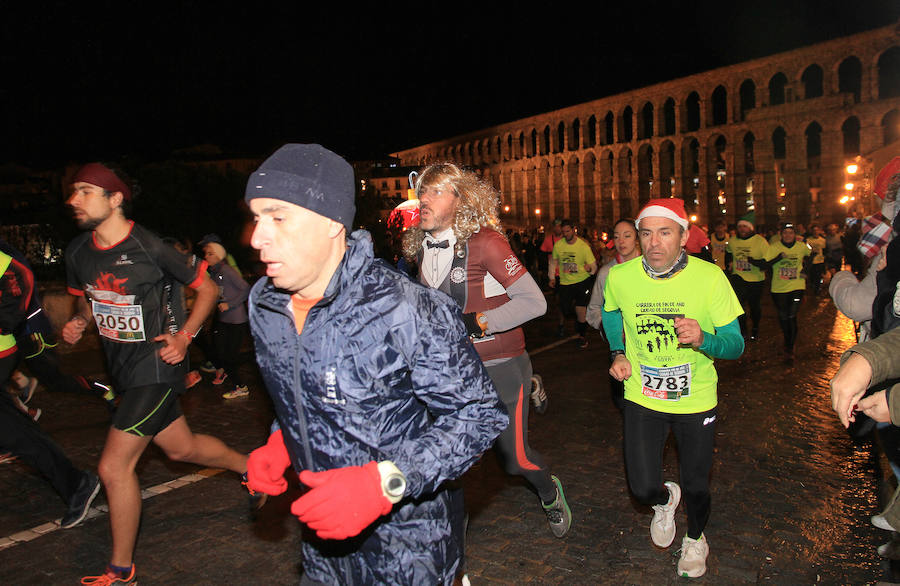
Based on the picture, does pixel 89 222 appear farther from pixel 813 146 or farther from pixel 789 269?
pixel 813 146

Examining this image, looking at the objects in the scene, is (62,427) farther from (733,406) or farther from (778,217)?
(778,217)

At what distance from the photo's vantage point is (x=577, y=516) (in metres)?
4.61

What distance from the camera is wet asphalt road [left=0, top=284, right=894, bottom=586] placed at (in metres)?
3.89

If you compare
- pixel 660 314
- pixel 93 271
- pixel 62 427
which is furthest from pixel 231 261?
pixel 660 314

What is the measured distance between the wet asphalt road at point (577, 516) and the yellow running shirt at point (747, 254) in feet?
13.2

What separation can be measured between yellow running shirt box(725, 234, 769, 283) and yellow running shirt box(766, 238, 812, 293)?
342 mm

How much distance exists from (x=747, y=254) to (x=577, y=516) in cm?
796

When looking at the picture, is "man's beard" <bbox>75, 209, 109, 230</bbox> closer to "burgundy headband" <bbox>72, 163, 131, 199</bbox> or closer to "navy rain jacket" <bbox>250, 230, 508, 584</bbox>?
"burgundy headband" <bbox>72, 163, 131, 199</bbox>

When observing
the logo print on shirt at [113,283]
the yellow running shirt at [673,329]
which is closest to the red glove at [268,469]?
the logo print on shirt at [113,283]

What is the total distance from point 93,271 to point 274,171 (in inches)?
99.5

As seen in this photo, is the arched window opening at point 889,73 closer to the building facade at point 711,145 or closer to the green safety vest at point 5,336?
the building facade at point 711,145

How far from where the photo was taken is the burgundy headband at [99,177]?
3781mm

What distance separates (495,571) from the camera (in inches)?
153

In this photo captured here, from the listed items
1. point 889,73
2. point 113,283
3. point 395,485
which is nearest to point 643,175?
point 889,73
